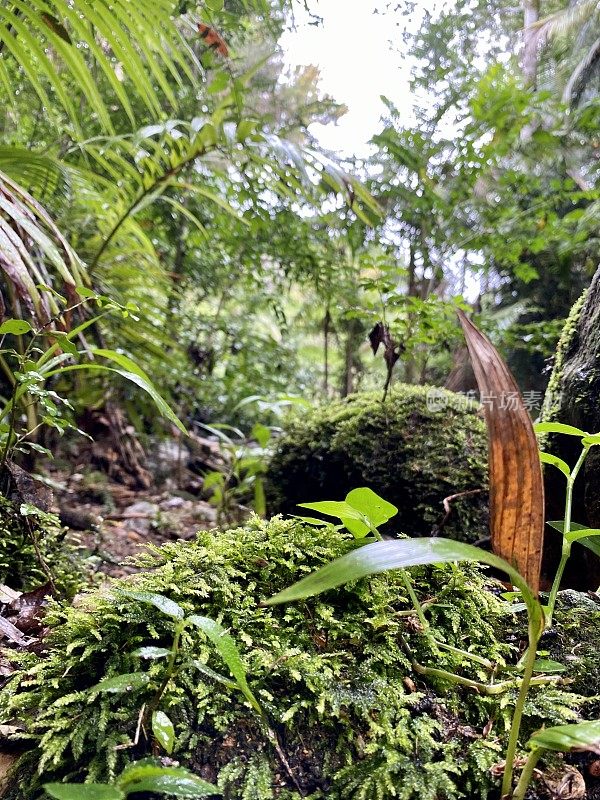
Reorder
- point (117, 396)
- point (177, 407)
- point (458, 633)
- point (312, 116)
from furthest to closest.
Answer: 1. point (177, 407)
2. point (312, 116)
3. point (117, 396)
4. point (458, 633)

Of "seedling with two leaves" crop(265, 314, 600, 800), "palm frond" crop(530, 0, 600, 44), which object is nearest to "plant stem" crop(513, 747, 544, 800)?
"seedling with two leaves" crop(265, 314, 600, 800)

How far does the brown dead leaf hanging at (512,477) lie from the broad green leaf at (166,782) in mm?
460

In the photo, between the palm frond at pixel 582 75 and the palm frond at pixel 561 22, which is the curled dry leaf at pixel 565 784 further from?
the palm frond at pixel 561 22

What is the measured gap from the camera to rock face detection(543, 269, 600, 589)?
1318 mm

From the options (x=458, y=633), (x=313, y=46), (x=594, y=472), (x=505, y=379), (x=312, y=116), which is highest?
(x=313, y=46)

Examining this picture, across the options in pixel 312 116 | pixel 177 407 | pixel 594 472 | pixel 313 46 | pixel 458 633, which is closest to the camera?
pixel 458 633

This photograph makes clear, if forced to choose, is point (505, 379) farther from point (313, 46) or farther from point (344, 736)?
point (313, 46)

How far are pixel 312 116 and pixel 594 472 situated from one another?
284 centimetres

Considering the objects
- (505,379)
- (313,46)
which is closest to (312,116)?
(313,46)

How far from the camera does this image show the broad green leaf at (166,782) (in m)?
0.51

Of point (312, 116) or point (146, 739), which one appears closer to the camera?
point (146, 739)

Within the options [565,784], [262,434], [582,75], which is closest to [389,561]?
[565,784]

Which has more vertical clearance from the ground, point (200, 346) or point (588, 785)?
point (200, 346)

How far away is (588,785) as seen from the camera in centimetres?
67
